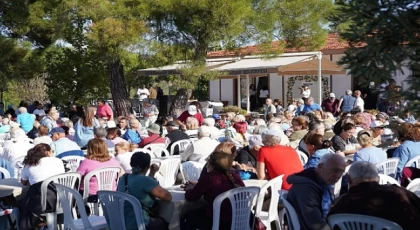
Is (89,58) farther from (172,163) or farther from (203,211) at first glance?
(203,211)

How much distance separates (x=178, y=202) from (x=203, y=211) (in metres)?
0.27

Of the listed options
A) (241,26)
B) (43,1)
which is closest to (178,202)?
(241,26)

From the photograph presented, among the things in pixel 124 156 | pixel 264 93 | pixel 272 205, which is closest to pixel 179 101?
pixel 264 93

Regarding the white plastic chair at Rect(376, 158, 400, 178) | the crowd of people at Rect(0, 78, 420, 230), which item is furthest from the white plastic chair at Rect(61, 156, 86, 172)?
the white plastic chair at Rect(376, 158, 400, 178)

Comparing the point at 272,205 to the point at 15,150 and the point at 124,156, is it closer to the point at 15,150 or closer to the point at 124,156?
the point at 124,156

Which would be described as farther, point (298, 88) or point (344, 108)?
point (298, 88)

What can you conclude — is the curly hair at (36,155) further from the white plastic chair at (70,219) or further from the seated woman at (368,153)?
the seated woman at (368,153)

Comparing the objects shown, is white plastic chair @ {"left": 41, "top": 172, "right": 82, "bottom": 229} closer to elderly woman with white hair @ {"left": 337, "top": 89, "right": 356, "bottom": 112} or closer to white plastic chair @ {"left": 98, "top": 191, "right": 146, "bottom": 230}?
white plastic chair @ {"left": 98, "top": 191, "right": 146, "bottom": 230}

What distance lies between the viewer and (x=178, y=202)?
601 cm

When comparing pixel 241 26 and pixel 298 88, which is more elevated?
pixel 241 26

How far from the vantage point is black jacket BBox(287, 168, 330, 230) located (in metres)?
5.06

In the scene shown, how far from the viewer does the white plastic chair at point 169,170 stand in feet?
27.3

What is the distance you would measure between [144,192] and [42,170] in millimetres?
1589

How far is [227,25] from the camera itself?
15.2 m
